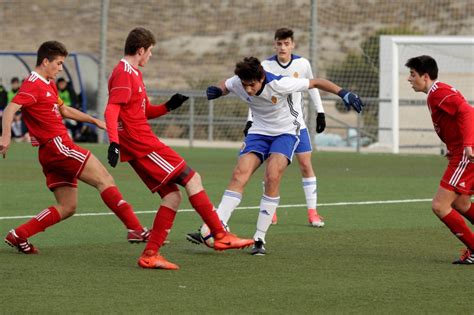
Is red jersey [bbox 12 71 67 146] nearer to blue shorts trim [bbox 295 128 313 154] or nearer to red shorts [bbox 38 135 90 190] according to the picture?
red shorts [bbox 38 135 90 190]

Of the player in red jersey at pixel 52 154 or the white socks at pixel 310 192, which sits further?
the white socks at pixel 310 192

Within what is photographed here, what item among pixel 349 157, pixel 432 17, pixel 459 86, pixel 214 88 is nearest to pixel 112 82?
pixel 214 88

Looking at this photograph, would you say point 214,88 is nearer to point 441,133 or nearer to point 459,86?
point 441,133

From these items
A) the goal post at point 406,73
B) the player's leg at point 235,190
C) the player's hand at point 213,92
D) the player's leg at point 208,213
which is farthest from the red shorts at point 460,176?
the goal post at point 406,73

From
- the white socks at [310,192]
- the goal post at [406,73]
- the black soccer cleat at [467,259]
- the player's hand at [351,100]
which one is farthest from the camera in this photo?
the goal post at [406,73]

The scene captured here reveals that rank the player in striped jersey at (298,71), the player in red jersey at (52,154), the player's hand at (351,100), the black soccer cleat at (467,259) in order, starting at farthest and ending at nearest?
the player in striped jersey at (298,71) → the player in red jersey at (52,154) → the player's hand at (351,100) → the black soccer cleat at (467,259)

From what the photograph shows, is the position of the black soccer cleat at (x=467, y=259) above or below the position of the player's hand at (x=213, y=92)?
below

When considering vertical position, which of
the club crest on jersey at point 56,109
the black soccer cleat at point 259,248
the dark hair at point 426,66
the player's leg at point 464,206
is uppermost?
the dark hair at point 426,66

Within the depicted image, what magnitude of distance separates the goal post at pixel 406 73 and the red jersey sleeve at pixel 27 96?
59.0ft

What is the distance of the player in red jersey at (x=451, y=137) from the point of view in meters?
9.62

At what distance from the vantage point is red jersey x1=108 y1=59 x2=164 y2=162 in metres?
9.48

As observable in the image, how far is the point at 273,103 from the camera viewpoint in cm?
1066

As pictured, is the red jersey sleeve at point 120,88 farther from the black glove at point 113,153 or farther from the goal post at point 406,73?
the goal post at point 406,73

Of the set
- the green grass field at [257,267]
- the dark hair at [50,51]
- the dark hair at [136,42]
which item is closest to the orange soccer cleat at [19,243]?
the green grass field at [257,267]
